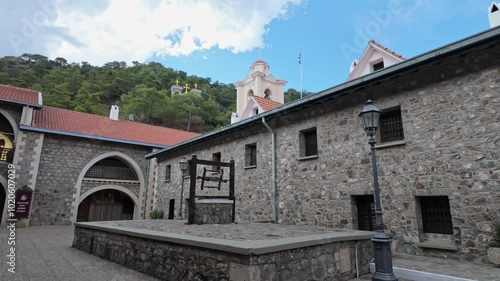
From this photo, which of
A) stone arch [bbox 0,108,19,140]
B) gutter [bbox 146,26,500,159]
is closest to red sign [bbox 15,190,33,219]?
stone arch [bbox 0,108,19,140]

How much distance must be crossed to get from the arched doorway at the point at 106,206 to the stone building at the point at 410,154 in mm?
13151

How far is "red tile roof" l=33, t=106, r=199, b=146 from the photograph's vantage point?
1555cm

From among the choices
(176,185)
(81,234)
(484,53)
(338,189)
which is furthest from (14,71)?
(484,53)

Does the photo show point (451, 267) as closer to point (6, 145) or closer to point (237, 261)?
point (237, 261)

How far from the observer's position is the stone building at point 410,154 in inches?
192

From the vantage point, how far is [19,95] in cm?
1532

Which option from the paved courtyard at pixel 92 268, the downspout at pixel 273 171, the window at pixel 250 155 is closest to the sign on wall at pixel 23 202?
the paved courtyard at pixel 92 268

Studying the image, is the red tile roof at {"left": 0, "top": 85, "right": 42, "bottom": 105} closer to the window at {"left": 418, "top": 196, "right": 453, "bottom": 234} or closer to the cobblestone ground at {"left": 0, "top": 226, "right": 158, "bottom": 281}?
the cobblestone ground at {"left": 0, "top": 226, "right": 158, "bottom": 281}

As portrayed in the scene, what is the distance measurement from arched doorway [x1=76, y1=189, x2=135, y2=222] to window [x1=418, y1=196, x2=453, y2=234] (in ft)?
57.0

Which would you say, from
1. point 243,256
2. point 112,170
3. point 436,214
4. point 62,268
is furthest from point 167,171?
point 243,256

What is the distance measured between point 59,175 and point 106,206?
12.4 feet

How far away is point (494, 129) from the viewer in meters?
4.80

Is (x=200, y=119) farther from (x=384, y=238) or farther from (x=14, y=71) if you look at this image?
(x=384, y=238)

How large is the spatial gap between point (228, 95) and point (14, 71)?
31.3 meters
